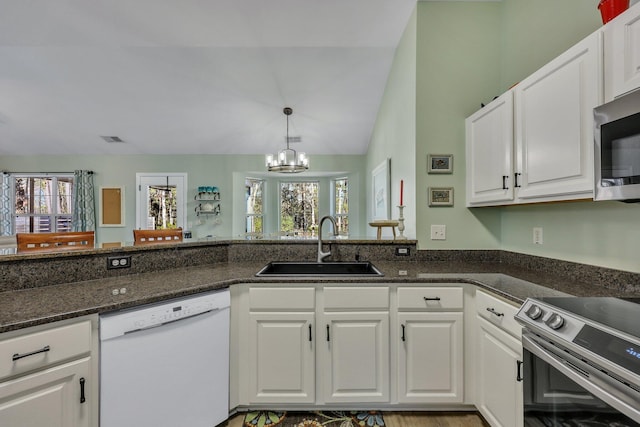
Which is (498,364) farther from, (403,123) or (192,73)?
(192,73)

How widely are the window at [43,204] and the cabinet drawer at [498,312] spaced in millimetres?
7110

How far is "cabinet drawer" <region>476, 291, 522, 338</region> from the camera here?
127cm

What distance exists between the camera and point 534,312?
99 cm

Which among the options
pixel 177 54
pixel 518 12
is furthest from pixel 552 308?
pixel 177 54

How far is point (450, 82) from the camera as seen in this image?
2176 millimetres

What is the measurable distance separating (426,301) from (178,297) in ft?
4.49

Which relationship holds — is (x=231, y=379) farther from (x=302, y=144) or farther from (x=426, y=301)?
(x=302, y=144)

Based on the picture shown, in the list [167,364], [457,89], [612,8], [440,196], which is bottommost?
[167,364]

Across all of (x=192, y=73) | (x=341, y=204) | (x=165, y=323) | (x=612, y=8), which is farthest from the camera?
(x=341, y=204)

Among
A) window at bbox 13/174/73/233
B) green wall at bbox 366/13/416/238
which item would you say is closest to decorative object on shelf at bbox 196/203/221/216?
window at bbox 13/174/73/233

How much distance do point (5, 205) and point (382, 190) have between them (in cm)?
728

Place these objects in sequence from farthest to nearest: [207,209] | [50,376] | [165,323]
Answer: [207,209]
[165,323]
[50,376]

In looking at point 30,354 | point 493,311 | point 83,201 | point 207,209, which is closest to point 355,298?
point 493,311

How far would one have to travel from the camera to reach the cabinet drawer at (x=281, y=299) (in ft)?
5.25
